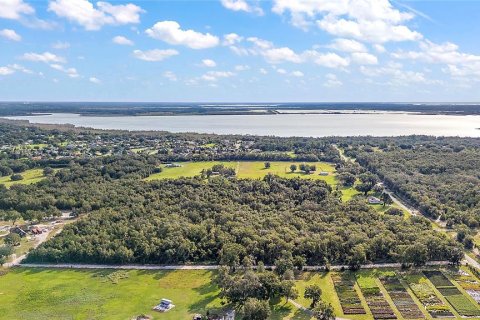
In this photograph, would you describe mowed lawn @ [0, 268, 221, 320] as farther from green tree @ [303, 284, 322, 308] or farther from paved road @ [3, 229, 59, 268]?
green tree @ [303, 284, 322, 308]

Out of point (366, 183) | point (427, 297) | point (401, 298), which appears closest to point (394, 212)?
point (366, 183)

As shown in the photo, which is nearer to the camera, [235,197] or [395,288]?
[395,288]

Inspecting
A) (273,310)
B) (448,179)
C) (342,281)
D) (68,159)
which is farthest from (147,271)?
(68,159)

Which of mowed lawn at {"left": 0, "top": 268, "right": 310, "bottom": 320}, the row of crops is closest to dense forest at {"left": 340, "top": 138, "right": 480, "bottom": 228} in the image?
the row of crops

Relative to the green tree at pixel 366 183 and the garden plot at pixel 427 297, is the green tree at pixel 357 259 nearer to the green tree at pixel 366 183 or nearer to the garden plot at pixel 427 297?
the garden plot at pixel 427 297

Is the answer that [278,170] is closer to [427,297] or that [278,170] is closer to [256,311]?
[427,297]

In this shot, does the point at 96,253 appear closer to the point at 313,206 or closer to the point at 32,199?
the point at 32,199

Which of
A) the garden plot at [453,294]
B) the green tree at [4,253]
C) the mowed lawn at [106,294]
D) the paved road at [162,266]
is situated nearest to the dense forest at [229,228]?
the paved road at [162,266]

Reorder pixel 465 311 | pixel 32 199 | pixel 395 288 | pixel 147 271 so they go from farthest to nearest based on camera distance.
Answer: pixel 32 199 → pixel 147 271 → pixel 395 288 → pixel 465 311
